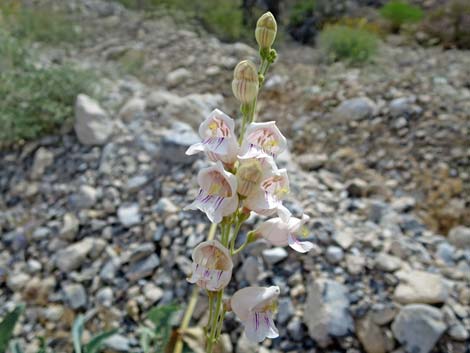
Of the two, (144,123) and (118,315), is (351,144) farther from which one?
(118,315)

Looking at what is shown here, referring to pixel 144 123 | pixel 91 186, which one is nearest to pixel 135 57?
pixel 144 123

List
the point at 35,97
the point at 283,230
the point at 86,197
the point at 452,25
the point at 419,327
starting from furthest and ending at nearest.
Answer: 1. the point at 452,25
2. the point at 35,97
3. the point at 86,197
4. the point at 419,327
5. the point at 283,230

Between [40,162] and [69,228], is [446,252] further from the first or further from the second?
[40,162]

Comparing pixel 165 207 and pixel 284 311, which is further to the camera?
pixel 165 207

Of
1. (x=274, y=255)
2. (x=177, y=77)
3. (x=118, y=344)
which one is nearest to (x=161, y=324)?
(x=118, y=344)

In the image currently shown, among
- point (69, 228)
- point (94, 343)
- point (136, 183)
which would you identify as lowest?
point (69, 228)
